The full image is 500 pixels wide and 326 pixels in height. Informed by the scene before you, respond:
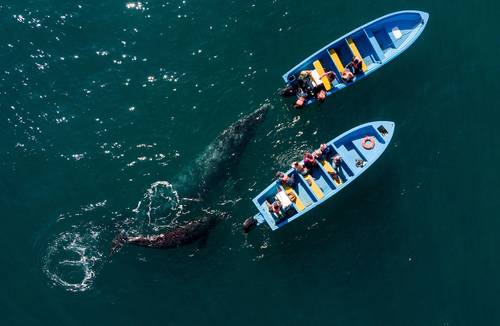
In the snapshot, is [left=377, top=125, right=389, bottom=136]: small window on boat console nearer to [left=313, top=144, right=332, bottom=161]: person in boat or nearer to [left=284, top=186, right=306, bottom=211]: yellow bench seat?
[left=313, top=144, right=332, bottom=161]: person in boat

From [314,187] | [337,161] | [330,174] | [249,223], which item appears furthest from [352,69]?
[249,223]

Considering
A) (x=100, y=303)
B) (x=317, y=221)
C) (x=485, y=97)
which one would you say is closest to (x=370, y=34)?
(x=485, y=97)

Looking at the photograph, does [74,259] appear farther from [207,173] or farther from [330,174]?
[330,174]

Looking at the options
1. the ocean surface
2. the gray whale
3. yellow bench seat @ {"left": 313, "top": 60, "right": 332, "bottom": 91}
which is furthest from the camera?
the gray whale

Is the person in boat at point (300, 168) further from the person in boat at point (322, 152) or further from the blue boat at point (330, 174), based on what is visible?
the person in boat at point (322, 152)

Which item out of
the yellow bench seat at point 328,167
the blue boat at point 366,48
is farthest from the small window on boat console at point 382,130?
the yellow bench seat at point 328,167

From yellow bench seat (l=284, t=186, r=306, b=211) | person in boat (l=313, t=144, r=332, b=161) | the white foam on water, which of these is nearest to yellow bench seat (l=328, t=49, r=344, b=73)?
person in boat (l=313, t=144, r=332, b=161)
